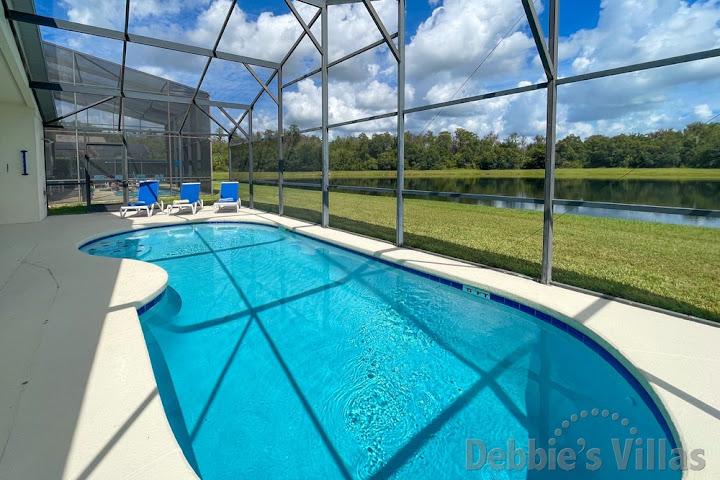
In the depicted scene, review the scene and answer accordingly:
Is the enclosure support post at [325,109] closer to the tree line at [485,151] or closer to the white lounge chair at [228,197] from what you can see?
the tree line at [485,151]

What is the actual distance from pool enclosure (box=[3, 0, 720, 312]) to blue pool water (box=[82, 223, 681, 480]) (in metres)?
1.38

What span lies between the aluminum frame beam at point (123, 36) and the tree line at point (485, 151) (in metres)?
1.79

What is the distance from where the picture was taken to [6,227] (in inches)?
318

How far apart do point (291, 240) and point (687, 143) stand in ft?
19.6

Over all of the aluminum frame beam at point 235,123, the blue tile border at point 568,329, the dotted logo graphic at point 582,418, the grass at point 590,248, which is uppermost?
the aluminum frame beam at point 235,123

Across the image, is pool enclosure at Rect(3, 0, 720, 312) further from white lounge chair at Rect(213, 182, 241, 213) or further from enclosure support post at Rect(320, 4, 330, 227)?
white lounge chair at Rect(213, 182, 241, 213)

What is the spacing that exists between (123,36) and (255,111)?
387 cm

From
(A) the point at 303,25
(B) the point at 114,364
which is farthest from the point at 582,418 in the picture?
(A) the point at 303,25

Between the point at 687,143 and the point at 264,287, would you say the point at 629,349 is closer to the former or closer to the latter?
the point at 687,143

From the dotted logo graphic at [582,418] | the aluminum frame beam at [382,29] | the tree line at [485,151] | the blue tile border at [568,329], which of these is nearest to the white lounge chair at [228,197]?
the tree line at [485,151]

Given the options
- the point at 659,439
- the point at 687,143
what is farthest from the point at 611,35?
the point at 659,439

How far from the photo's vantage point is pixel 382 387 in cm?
275

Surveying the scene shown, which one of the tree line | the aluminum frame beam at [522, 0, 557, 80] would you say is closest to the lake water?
the tree line

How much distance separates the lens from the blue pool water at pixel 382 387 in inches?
82.0
